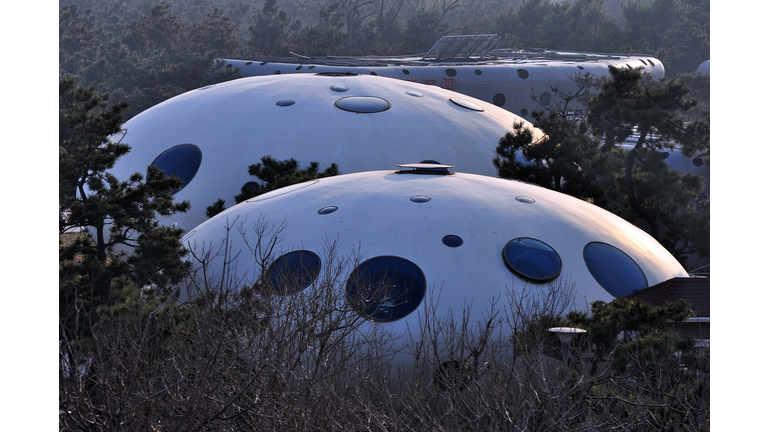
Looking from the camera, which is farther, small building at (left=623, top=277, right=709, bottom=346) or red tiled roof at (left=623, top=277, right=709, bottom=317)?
red tiled roof at (left=623, top=277, right=709, bottom=317)

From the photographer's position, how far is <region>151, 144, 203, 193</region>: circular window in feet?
110

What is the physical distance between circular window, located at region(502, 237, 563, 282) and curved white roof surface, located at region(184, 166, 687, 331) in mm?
30

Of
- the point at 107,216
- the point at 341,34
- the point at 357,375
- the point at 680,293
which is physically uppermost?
the point at 680,293

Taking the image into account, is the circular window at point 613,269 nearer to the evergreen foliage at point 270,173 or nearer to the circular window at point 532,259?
the circular window at point 532,259

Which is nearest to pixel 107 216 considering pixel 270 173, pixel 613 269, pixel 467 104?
pixel 270 173

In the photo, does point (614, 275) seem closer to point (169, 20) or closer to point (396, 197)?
point (396, 197)

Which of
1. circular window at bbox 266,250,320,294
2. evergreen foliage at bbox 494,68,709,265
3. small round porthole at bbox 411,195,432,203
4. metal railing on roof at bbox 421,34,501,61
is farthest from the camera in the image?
metal railing on roof at bbox 421,34,501,61

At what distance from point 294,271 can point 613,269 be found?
9065mm

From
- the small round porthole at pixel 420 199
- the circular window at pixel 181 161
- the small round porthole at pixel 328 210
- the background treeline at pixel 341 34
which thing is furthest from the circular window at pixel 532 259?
the background treeline at pixel 341 34

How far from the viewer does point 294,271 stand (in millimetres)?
21234

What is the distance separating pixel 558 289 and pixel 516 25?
355 feet

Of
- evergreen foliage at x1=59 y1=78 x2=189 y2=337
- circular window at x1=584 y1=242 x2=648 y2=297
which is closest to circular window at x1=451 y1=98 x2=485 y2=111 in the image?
circular window at x1=584 y1=242 x2=648 y2=297

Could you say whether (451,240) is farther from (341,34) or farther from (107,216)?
(341,34)

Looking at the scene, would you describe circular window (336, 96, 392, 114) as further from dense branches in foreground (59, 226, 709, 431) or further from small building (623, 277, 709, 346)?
small building (623, 277, 709, 346)
